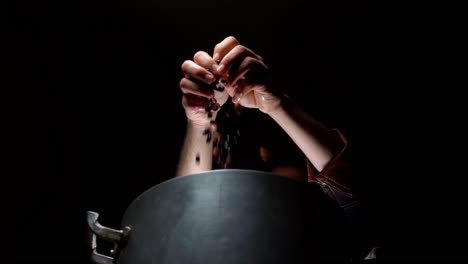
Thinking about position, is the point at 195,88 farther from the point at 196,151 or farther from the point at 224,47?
the point at 196,151

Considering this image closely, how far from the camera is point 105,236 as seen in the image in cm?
70

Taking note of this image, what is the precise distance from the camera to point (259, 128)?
113 centimetres

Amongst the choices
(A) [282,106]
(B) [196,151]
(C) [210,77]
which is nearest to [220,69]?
(C) [210,77]

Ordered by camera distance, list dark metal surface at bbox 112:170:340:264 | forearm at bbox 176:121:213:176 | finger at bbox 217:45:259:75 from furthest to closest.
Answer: forearm at bbox 176:121:213:176 < finger at bbox 217:45:259:75 < dark metal surface at bbox 112:170:340:264

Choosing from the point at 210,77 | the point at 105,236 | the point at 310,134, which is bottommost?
the point at 105,236

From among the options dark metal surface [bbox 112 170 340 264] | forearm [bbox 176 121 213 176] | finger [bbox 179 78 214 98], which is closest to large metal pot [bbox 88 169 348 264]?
dark metal surface [bbox 112 170 340 264]

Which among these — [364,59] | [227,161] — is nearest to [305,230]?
[227,161]

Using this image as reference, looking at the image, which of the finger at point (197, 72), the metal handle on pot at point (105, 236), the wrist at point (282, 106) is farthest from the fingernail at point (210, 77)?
the metal handle on pot at point (105, 236)

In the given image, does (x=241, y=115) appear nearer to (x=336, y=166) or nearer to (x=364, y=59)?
(x=336, y=166)

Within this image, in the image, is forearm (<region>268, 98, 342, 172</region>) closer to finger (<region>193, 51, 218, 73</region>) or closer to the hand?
the hand

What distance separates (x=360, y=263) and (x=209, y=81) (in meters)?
0.42

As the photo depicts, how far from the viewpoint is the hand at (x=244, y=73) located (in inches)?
32.4

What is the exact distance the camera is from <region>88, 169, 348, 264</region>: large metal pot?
584 millimetres

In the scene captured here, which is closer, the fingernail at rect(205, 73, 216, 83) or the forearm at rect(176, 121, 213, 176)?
the fingernail at rect(205, 73, 216, 83)
